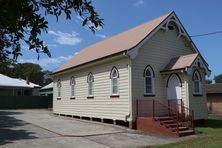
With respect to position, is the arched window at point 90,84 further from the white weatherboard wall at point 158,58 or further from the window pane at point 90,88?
the white weatherboard wall at point 158,58

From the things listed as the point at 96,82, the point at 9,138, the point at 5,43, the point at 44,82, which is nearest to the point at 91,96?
the point at 96,82

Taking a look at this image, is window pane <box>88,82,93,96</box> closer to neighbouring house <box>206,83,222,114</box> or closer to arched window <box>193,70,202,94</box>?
arched window <box>193,70,202,94</box>

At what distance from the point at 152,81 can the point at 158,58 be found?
5.27 ft

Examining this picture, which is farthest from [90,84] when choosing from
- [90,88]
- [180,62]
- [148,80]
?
[180,62]

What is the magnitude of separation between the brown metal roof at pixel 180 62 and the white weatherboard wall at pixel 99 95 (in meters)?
3.11

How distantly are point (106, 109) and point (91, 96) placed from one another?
234 cm

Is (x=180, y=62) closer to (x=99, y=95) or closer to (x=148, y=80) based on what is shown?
(x=148, y=80)

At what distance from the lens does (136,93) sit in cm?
1828

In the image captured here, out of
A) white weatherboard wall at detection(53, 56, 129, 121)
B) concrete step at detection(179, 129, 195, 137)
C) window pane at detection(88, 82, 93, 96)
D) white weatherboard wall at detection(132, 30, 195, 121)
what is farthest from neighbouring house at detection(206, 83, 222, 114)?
concrete step at detection(179, 129, 195, 137)

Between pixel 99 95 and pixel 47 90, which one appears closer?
pixel 99 95

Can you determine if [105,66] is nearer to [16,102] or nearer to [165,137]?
[165,137]

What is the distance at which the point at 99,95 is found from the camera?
69.8 ft

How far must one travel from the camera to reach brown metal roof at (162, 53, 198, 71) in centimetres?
1896

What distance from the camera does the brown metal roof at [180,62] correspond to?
19.0m
